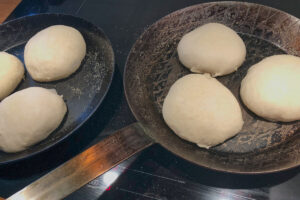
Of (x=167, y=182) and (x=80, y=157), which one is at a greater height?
(x=80, y=157)

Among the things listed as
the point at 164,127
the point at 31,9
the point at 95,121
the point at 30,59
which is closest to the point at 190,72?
the point at 164,127

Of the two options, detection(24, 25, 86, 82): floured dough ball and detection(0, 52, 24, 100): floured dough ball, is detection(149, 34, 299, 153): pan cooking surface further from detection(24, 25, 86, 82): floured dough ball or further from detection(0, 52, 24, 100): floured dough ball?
detection(0, 52, 24, 100): floured dough ball

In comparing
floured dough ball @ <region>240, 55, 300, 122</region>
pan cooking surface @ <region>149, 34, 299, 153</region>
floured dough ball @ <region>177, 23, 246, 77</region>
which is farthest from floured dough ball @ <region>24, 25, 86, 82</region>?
floured dough ball @ <region>240, 55, 300, 122</region>

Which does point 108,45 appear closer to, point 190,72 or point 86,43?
point 86,43

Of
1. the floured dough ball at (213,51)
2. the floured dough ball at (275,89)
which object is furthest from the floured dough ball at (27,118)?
the floured dough ball at (275,89)

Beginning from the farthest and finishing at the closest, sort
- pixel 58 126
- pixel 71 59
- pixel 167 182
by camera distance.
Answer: pixel 71 59
pixel 58 126
pixel 167 182

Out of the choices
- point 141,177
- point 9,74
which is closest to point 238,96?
point 141,177

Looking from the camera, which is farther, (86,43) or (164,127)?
(86,43)

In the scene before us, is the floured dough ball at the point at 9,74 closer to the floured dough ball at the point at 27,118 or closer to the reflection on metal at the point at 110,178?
the floured dough ball at the point at 27,118
